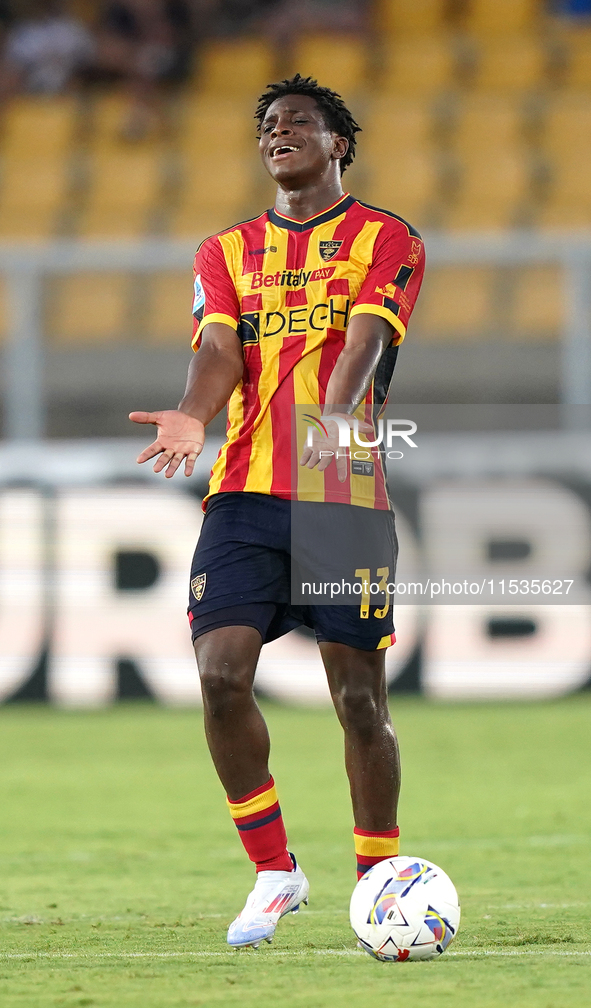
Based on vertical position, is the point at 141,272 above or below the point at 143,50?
below

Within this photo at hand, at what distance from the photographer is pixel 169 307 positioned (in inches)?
387

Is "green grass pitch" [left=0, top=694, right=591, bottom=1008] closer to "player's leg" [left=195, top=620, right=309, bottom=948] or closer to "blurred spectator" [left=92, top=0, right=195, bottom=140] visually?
"player's leg" [left=195, top=620, right=309, bottom=948]

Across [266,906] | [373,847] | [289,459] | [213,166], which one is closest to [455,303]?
[213,166]

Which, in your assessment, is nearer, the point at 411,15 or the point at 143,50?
the point at 143,50

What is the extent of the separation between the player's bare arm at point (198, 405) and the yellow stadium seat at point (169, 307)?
18.6ft

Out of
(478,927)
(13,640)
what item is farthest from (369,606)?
(13,640)

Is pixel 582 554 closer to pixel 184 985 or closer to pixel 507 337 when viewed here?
pixel 507 337

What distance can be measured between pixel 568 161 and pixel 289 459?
986cm

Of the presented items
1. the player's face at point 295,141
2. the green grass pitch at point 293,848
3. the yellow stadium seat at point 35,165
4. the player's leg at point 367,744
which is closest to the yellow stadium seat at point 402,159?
the yellow stadium seat at point 35,165

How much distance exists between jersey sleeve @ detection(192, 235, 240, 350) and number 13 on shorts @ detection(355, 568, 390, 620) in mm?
740

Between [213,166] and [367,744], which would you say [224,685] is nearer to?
[367,744]

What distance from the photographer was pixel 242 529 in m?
3.85

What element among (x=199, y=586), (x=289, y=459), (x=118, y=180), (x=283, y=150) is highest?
(x=118, y=180)

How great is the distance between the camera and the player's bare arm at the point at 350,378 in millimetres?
3580
